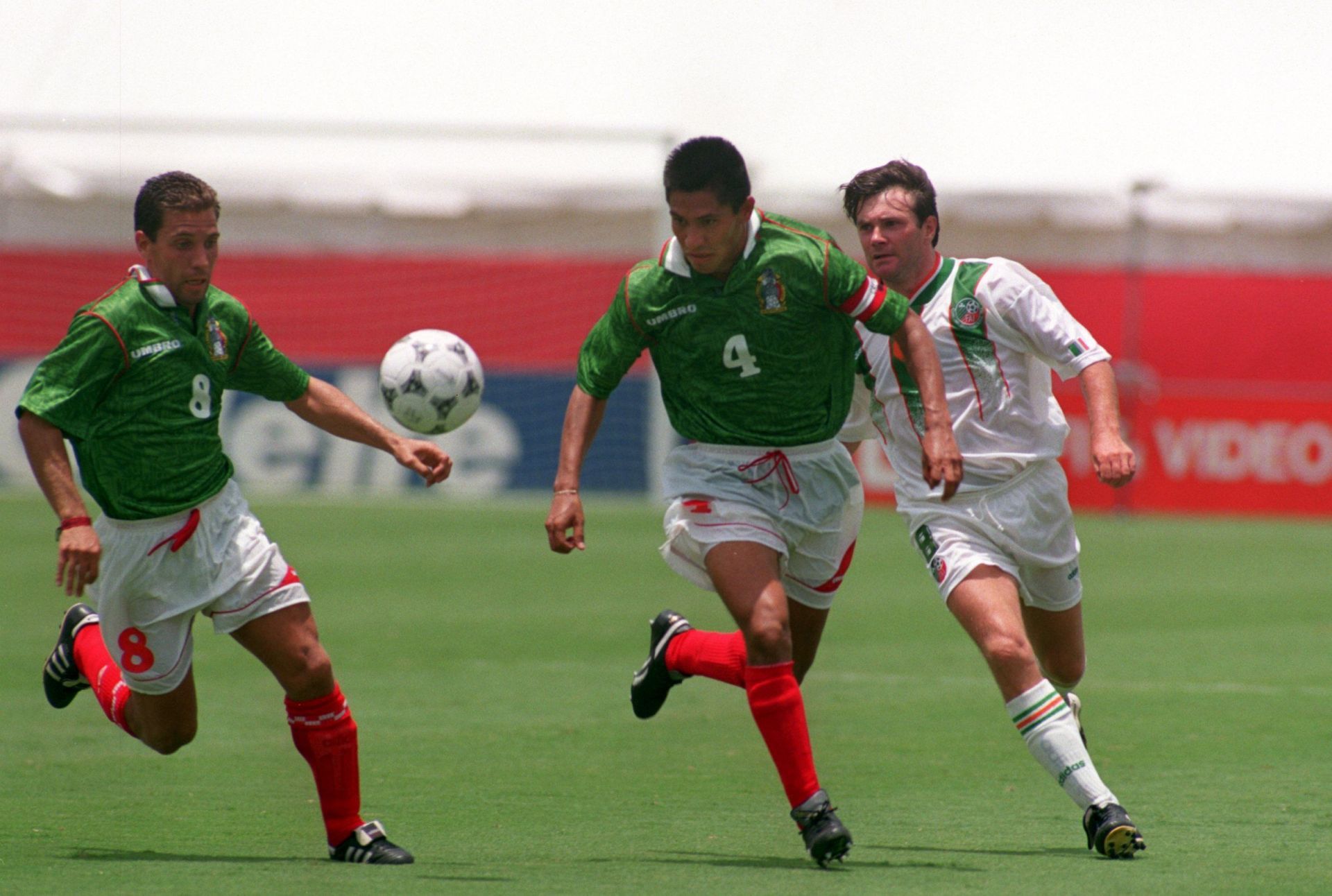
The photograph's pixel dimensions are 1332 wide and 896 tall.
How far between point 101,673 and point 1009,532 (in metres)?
→ 3.08

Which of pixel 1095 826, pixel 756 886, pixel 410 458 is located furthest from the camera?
pixel 410 458

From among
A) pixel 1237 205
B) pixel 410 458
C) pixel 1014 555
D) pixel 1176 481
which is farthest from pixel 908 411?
pixel 1237 205

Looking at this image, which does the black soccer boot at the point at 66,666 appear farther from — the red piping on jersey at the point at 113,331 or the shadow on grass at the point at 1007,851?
the shadow on grass at the point at 1007,851

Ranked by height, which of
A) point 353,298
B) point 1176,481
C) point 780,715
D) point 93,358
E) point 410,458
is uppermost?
point 93,358

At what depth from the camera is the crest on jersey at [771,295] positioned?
619cm

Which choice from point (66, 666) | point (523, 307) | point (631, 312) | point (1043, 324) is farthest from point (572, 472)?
point (523, 307)

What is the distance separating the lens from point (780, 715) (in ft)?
19.4

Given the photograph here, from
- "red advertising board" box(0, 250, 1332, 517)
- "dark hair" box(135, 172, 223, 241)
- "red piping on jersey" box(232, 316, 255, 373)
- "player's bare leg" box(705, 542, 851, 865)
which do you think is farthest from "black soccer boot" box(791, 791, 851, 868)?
"red advertising board" box(0, 250, 1332, 517)

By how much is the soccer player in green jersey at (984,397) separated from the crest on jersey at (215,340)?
2.03 meters

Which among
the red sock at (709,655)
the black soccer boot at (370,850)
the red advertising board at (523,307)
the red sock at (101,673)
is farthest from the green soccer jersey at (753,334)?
the red advertising board at (523,307)

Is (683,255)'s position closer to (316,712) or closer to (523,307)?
(316,712)

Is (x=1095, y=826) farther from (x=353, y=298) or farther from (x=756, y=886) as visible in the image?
(x=353, y=298)

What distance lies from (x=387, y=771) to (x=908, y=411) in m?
2.44

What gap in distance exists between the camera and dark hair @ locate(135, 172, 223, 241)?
5898 mm
